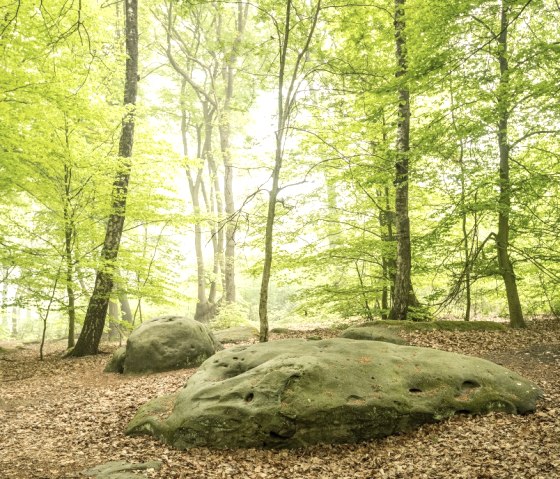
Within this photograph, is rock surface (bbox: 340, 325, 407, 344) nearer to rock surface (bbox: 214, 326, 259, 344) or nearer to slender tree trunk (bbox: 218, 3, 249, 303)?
rock surface (bbox: 214, 326, 259, 344)

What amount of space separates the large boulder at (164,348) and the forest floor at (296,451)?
1.61 m

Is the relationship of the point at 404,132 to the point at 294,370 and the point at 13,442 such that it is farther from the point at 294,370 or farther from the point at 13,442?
the point at 13,442

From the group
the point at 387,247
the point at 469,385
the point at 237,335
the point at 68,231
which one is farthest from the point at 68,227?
the point at 469,385

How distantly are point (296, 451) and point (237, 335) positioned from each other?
822cm

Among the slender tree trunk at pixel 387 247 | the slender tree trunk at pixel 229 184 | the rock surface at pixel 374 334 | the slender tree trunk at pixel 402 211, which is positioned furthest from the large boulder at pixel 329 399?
the slender tree trunk at pixel 229 184

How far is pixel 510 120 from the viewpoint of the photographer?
34.3ft

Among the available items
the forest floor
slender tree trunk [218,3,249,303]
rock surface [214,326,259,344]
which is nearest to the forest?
the forest floor

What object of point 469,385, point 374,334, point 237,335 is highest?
point 374,334

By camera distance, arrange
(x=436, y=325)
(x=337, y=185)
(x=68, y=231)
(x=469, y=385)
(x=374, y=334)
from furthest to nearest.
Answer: (x=337, y=185)
(x=68, y=231)
(x=436, y=325)
(x=374, y=334)
(x=469, y=385)

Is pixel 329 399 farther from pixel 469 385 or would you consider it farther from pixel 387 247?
pixel 387 247

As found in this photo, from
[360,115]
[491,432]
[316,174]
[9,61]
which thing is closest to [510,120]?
[360,115]

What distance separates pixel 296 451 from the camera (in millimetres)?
5055

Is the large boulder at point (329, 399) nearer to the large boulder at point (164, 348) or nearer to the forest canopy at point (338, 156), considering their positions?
the forest canopy at point (338, 156)

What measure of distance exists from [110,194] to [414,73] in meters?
8.92
